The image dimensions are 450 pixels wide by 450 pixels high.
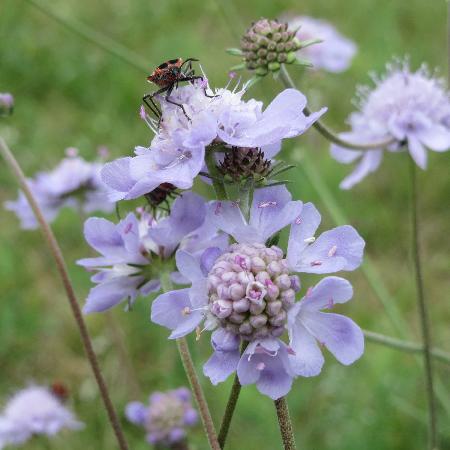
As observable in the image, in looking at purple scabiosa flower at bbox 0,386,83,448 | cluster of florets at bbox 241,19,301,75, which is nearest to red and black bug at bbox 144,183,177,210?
cluster of florets at bbox 241,19,301,75

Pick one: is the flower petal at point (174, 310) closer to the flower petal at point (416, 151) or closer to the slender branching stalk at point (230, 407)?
the slender branching stalk at point (230, 407)

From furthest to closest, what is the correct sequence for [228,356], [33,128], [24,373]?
[33,128] < [24,373] < [228,356]

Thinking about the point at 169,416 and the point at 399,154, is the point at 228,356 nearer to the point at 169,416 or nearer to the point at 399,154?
the point at 169,416

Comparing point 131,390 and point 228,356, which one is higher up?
point 131,390

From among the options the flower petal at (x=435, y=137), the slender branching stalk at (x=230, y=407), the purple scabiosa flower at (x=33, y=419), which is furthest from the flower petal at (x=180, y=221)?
the purple scabiosa flower at (x=33, y=419)

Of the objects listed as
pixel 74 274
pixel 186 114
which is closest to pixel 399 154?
pixel 74 274

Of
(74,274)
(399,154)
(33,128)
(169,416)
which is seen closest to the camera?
(169,416)

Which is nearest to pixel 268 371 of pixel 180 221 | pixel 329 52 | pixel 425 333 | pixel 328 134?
pixel 180 221
